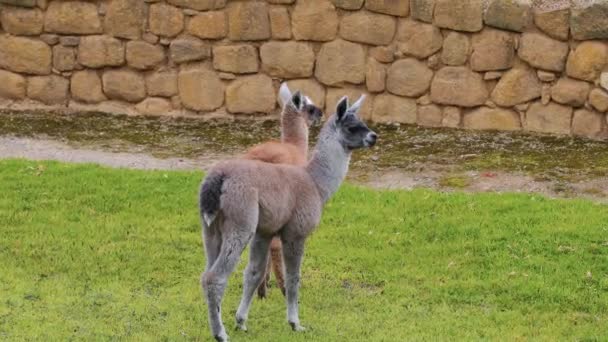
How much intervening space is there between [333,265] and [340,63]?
4224 millimetres

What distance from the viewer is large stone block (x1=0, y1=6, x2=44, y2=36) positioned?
1320 cm

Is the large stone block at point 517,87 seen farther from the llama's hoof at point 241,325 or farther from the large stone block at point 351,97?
the llama's hoof at point 241,325

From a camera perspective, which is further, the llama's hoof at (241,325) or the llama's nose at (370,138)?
the llama's hoof at (241,325)

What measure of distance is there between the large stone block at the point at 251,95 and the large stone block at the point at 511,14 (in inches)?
103

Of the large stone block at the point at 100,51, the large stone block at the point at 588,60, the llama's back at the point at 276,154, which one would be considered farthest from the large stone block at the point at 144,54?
the llama's back at the point at 276,154

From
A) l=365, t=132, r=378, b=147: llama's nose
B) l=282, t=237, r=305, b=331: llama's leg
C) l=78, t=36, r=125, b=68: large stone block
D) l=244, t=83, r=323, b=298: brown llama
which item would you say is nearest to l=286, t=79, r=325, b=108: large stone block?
l=78, t=36, r=125, b=68: large stone block

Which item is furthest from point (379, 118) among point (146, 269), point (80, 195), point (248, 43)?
point (146, 269)

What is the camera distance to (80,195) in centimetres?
1044

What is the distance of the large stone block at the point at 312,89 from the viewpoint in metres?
12.8

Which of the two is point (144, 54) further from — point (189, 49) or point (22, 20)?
point (22, 20)

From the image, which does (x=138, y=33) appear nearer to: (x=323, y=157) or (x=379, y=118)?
(x=379, y=118)

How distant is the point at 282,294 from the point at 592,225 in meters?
2.75

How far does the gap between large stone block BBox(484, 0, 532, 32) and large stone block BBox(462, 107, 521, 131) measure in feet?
2.96

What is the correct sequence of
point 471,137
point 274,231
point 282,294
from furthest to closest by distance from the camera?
1. point 471,137
2. point 282,294
3. point 274,231
